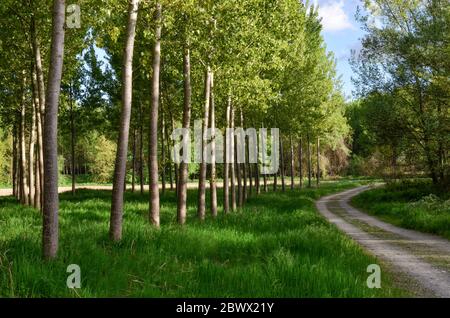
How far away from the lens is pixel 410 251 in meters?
11.7

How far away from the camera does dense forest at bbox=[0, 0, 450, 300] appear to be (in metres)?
9.73

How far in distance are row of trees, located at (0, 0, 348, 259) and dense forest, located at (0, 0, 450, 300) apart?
5 cm

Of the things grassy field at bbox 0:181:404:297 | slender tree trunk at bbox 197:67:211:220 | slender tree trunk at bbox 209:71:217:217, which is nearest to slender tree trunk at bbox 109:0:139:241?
grassy field at bbox 0:181:404:297

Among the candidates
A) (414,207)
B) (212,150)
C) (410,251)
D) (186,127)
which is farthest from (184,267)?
(414,207)

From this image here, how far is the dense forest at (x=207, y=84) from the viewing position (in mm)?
9727

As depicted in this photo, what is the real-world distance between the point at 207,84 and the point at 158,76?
497 cm

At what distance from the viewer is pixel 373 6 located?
94.7 ft

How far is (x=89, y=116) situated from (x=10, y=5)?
1754 centimetres

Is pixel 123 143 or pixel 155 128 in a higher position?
pixel 155 128

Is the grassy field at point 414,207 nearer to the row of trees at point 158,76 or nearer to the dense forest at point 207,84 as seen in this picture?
the dense forest at point 207,84

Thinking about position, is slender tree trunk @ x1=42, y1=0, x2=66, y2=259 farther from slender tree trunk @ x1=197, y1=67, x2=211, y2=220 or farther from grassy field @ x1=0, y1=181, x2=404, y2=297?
slender tree trunk @ x1=197, y1=67, x2=211, y2=220

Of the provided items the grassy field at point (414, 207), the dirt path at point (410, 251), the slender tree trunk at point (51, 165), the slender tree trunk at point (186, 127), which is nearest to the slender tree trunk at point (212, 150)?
the slender tree trunk at point (186, 127)

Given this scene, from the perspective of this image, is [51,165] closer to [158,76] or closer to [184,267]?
[184,267]
